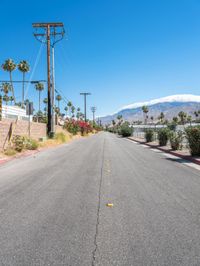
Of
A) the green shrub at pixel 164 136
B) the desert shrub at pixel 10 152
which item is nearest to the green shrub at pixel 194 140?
the green shrub at pixel 164 136

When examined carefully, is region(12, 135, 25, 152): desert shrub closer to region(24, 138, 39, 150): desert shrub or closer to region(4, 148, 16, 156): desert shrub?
region(4, 148, 16, 156): desert shrub

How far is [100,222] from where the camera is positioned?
5.13 metres

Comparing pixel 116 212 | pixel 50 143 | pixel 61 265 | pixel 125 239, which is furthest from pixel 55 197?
pixel 50 143

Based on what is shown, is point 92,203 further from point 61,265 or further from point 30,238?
point 61,265

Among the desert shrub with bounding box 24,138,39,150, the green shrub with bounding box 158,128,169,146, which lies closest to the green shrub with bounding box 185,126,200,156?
the green shrub with bounding box 158,128,169,146

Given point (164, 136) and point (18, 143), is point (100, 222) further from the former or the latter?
point (164, 136)

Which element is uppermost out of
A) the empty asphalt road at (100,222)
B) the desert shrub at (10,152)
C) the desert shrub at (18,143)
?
the desert shrub at (18,143)

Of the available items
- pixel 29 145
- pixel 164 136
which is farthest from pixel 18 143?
pixel 164 136

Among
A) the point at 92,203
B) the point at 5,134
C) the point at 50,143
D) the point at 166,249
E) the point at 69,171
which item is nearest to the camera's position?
the point at 166,249

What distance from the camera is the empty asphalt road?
3787 millimetres

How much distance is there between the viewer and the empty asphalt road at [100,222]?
379cm

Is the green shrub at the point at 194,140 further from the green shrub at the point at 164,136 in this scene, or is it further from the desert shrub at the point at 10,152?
the desert shrub at the point at 10,152

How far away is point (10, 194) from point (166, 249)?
473 cm

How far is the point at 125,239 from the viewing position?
4.33m
